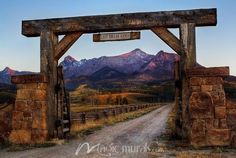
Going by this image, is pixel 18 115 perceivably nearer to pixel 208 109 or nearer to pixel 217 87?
pixel 208 109

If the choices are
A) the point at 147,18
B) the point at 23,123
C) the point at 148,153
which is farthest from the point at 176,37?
the point at 23,123

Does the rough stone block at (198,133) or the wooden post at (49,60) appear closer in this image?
the rough stone block at (198,133)

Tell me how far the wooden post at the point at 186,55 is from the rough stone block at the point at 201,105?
2.26 ft

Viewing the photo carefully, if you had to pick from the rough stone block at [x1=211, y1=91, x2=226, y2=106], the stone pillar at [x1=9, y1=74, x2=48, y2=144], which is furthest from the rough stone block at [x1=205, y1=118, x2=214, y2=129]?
the stone pillar at [x1=9, y1=74, x2=48, y2=144]

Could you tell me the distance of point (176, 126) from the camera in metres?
12.7

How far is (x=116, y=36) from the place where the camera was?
495 inches

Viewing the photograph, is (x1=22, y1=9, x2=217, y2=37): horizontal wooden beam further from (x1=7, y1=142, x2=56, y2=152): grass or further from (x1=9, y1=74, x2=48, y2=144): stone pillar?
(x1=7, y1=142, x2=56, y2=152): grass

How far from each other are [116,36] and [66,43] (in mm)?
1622

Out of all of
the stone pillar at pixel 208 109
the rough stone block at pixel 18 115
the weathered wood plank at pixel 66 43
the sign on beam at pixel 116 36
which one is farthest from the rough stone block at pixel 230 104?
the rough stone block at pixel 18 115

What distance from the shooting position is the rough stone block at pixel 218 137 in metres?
10.9

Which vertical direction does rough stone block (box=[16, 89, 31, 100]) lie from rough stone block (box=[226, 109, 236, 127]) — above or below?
above

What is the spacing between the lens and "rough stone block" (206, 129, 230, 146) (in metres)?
10.9

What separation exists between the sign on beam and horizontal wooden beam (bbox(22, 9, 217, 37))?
176 millimetres

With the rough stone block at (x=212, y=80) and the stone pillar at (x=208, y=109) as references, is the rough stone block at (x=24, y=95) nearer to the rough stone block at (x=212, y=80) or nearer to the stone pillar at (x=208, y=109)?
the stone pillar at (x=208, y=109)
